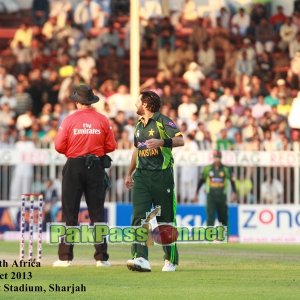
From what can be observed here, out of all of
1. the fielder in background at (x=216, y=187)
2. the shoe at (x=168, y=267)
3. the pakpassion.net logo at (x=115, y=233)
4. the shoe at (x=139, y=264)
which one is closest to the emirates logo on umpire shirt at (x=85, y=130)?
the pakpassion.net logo at (x=115, y=233)

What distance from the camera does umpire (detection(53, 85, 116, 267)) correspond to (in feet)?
56.6

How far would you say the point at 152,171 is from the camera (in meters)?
16.7

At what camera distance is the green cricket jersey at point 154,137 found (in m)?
16.6

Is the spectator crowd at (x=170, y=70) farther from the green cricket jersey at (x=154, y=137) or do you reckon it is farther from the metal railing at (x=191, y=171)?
the green cricket jersey at (x=154, y=137)

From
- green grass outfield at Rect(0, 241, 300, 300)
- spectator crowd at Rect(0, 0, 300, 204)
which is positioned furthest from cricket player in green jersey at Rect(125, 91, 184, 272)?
spectator crowd at Rect(0, 0, 300, 204)

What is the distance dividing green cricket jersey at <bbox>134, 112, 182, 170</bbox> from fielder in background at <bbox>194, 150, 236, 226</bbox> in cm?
1128

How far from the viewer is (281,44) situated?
36.6 m

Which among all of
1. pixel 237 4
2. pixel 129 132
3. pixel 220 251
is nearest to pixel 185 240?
pixel 220 251

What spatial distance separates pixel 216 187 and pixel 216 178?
18cm

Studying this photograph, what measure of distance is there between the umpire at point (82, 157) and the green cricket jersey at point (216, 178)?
10.7 metres

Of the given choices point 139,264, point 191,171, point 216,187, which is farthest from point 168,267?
point 191,171

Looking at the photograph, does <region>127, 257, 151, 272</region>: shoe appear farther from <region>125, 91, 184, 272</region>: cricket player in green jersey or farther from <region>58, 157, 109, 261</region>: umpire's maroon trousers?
<region>58, 157, 109, 261</region>: umpire's maroon trousers

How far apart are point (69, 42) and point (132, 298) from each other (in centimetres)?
2357

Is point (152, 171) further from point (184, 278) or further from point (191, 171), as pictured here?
point (191, 171)
